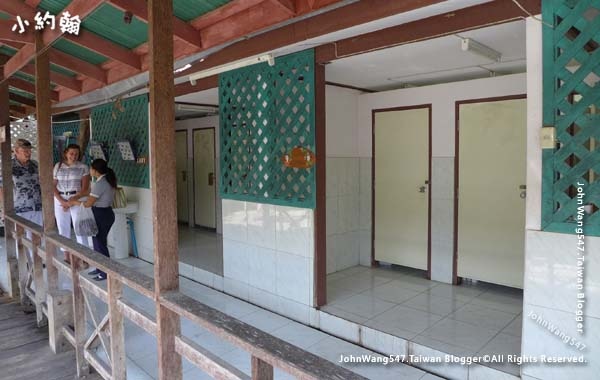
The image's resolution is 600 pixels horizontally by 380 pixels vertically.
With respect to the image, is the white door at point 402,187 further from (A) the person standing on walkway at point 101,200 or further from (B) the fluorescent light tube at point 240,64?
(A) the person standing on walkway at point 101,200

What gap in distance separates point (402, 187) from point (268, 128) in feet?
5.82

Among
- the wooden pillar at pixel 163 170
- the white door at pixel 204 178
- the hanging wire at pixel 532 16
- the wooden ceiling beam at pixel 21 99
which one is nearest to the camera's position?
the wooden pillar at pixel 163 170

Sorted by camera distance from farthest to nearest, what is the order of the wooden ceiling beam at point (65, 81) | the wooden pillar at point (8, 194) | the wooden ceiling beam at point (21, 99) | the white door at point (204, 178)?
the white door at point (204, 178) < the wooden ceiling beam at point (21, 99) < the wooden ceiling beam at point (65, 81) < the wooden pillar at point (8, 194)

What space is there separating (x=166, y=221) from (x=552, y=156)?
6.40ft

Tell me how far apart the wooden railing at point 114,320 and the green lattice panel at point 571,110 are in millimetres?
1540

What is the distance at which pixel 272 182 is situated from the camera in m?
3.73

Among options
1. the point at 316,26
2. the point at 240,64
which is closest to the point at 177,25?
the point at 240,64

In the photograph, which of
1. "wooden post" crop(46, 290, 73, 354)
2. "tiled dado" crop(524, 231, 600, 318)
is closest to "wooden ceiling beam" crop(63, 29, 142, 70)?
"wooden post" crop(46, 290, 73, 354)

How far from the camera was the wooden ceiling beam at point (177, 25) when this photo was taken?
2822 millimetres

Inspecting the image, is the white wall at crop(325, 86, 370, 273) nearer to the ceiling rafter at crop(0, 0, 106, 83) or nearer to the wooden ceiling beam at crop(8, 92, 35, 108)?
the ceiling rafter at crop(0, 0, 106, 83)

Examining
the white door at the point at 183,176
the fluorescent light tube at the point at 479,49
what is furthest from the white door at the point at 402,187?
the white door at the point at 183,176

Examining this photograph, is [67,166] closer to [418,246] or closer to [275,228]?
[275,228]

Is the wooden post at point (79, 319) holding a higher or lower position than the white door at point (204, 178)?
lower

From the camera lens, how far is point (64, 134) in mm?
8516
